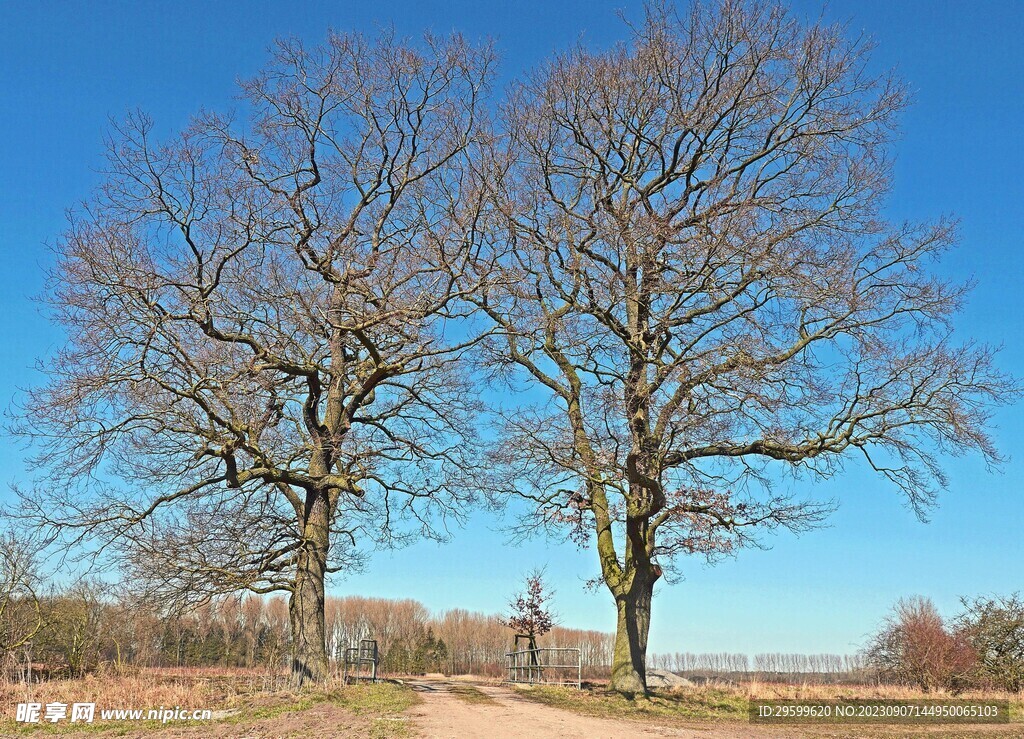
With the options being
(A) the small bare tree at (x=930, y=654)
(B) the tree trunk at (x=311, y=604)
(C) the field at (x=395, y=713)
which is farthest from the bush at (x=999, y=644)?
(B) the tree trunk at (x=311, y=604)

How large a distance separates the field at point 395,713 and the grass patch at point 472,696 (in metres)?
0.02

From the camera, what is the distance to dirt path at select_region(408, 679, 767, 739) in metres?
10.5

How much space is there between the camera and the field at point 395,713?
432 inches

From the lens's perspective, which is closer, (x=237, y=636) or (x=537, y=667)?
(x=537, y=667)

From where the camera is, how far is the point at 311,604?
15.9m

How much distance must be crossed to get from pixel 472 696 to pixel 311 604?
3.75 metres

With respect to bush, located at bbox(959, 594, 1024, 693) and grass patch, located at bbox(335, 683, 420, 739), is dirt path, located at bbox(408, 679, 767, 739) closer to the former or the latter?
grass patch, located at bbox(335, 683, 420, 739)

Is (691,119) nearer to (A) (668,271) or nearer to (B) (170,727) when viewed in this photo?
(A) (668,271)

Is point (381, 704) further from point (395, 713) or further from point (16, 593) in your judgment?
point (16, 593)

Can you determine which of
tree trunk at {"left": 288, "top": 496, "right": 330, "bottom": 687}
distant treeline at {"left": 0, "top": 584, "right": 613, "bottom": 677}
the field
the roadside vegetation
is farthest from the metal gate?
the roadside vegetation

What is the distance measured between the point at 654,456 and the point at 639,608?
13.8 feet

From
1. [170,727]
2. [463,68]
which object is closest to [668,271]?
[463,68]

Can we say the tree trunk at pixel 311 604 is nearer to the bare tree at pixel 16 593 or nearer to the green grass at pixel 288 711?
the green grass at pixel 288 711

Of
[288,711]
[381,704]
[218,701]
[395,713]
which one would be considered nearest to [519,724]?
[395,713]
